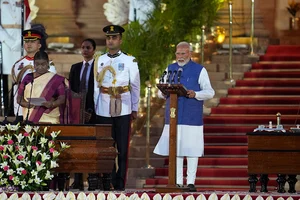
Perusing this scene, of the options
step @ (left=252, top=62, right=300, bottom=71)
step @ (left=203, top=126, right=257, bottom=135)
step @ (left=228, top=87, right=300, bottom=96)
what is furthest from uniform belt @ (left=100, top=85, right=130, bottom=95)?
step @ (left=252, top=62, right=300, bottom=71)

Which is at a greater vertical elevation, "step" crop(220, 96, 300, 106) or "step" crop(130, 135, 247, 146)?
"step" crop(220, 96, 300, 106)

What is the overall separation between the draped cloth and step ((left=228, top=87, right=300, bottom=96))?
269 inches

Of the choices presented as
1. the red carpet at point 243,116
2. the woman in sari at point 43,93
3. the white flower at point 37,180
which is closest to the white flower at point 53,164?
the white flower at point 37,180

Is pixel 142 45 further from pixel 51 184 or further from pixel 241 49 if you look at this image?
pixel 51 184

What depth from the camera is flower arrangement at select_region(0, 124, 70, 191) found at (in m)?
16.2

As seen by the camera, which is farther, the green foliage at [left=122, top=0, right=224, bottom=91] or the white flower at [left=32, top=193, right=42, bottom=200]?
the green foliage at [left=122, top=0, right=224, bottom=91]

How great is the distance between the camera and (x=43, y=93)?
17344mm

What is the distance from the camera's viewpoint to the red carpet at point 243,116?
20.9 metres

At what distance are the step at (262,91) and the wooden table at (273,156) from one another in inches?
236

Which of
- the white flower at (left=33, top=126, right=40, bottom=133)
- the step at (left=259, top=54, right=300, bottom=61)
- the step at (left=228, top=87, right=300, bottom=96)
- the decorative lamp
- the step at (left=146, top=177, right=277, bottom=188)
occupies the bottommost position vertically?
the step at (left=146, top=177, right=277, bottom=188)

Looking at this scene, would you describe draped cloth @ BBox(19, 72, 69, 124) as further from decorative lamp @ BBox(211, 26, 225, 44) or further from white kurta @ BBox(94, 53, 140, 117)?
decorative lamp @ BBox(211, 26, 225, 44)

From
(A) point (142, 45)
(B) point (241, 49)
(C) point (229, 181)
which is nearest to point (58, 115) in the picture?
(C) point (229, 181)

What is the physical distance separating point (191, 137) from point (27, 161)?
2.21m

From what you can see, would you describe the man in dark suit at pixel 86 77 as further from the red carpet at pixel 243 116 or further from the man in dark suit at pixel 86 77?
the red carpet at pixel 243 116
